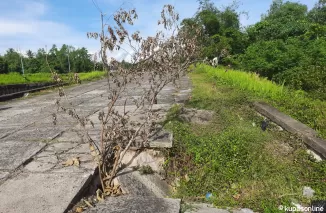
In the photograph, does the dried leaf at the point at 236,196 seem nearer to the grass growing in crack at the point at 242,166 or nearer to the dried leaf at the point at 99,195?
the grass growing in crack at the point at 242,166

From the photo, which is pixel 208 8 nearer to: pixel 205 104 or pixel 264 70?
pixel 264 70

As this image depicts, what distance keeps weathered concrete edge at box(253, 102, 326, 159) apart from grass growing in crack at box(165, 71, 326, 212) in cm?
10

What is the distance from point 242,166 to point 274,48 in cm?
819

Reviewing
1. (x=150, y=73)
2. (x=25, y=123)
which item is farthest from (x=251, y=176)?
(x=25, y=123)

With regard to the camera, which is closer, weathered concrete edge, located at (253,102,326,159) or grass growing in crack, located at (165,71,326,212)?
grass growing in crack, located at (165,71,326,212)

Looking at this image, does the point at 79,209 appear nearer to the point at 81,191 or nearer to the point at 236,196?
the point at 81,191

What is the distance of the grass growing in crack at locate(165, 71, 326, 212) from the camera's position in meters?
2.30

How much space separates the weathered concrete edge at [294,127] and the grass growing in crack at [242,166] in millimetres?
98

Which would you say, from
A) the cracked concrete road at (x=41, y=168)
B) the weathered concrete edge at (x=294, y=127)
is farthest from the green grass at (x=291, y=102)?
the cracked concrete road at (x=41, y=168)

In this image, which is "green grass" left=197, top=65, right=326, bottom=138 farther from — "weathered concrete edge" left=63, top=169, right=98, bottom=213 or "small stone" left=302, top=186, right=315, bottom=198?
"weathered concrete edge" left=63, top=169, right=98, bottom=213

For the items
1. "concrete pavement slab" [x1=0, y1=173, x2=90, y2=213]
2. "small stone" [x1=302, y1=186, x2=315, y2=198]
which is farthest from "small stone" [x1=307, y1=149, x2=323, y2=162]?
"concrete pavement slab" [x1=0, y1=173, x2=90, y2=213]

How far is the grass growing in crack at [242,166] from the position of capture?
230 cm

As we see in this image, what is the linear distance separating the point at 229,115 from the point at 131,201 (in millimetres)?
2593

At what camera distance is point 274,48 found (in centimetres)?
973
